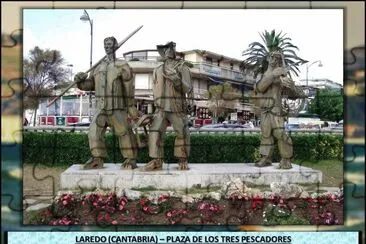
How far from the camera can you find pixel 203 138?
554 centimetres

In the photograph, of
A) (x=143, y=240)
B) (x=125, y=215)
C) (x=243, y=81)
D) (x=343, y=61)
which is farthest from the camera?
(x=243, y=81)

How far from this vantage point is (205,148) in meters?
5.64

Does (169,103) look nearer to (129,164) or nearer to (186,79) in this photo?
(186,79)

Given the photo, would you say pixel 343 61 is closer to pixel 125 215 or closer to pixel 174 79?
pixel 174 79

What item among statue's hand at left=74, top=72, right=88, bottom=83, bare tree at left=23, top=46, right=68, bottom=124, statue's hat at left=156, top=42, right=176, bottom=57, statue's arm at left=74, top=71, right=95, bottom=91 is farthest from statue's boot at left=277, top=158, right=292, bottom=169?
bare tree at left=23, top=46, right=68, bottom=124

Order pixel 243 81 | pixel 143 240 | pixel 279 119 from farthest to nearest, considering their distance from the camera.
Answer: pixel 243 81, pixel 279 119, pixel 143 240

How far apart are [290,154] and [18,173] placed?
2.64m

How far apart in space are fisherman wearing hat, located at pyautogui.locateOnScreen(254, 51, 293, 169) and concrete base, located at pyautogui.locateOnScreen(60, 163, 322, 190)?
204 millimetres

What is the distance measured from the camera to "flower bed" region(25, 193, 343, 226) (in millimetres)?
4312

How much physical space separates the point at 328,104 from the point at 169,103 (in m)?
1.75

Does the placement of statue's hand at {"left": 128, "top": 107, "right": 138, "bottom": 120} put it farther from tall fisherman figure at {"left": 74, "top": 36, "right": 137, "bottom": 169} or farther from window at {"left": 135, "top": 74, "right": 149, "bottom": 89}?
window at {"left": 135, "top": 74, "right": 149, "bottom": 89}

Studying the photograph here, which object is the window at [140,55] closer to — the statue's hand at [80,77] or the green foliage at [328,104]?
the statue's hand at [80,77]

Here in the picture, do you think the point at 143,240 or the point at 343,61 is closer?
the point at 143,240

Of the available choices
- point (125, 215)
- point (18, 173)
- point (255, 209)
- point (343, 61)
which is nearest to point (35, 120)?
point (18, 173)
